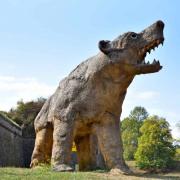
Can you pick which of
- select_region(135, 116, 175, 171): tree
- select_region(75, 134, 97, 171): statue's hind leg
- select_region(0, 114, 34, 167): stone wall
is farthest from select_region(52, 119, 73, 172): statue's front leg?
select_region(135, 116, 175, 171): tree

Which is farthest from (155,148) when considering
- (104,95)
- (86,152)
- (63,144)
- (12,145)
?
(63,144)

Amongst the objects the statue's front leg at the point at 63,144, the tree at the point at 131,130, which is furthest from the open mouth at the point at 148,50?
the tree at the point at 131,130

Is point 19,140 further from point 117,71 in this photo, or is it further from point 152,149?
point 152,149

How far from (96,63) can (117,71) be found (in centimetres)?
59

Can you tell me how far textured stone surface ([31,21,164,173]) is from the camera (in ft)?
34.9

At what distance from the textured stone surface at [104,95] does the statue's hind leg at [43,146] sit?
72 centimetres

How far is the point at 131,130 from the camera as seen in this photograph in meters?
63.3

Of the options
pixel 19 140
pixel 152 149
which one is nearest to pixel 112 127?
Answer: pixel 19 140

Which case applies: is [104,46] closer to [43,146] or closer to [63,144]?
[63,144]

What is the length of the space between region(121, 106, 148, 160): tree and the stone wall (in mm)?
29623

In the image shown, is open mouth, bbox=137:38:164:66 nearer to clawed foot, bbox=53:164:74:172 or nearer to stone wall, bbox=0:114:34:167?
clawed foot, bbox=53:164:74:172

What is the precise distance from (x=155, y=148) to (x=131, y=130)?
12.2m

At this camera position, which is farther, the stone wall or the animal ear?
the stone wall

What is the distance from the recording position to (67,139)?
35.2 ft
